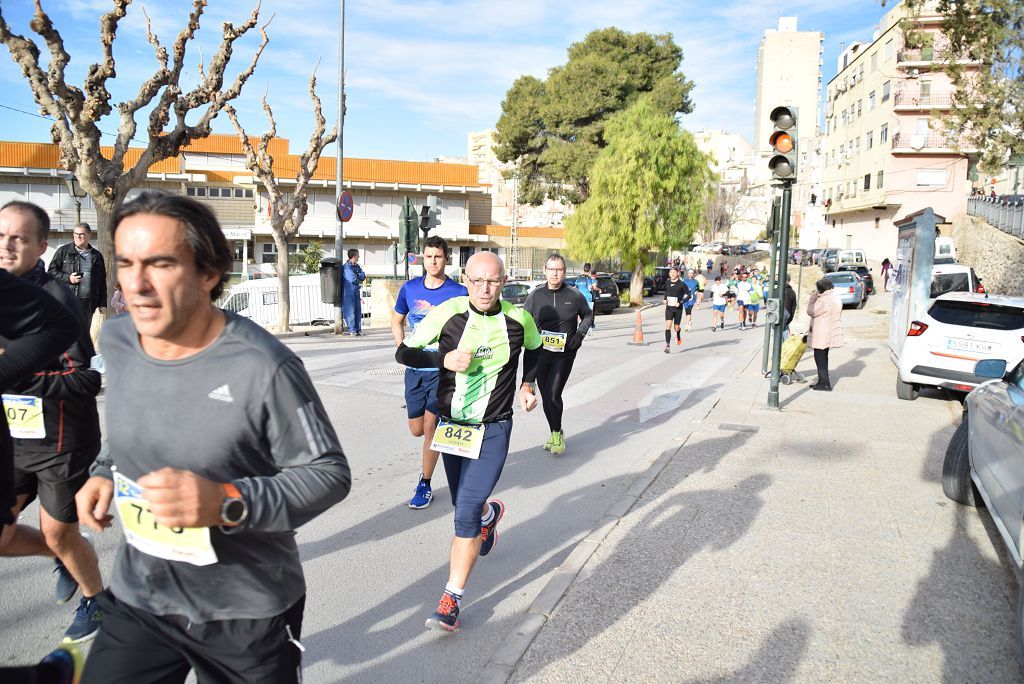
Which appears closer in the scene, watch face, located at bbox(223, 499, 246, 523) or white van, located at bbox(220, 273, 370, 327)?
watch face, located at bbox(223, 499, 246, 523)

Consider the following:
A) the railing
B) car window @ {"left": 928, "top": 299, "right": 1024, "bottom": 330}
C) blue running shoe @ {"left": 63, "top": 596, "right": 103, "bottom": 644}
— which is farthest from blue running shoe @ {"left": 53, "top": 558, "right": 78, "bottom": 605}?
the railing

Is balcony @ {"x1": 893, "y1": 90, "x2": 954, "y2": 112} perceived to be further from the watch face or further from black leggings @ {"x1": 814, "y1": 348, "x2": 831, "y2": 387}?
the watch face

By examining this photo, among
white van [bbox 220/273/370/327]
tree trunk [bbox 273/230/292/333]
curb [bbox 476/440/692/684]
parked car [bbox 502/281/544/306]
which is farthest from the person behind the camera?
parked car [bbox 502/281/544/306]

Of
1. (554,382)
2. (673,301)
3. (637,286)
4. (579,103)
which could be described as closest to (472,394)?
(554,382)

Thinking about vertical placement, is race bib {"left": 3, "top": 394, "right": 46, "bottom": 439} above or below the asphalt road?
above

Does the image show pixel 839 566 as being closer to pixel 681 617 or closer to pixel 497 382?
pixel 681 617

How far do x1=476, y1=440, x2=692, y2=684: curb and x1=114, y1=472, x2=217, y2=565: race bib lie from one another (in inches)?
72.4

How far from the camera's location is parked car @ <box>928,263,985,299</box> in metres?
22.5

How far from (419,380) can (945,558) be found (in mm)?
3745

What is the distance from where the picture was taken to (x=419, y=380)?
19.6 feet

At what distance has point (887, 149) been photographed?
54719 millimetres

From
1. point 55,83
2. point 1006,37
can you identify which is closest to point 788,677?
point 1006,37

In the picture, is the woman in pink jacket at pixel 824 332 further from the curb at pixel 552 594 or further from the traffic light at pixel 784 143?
the curb at pixel 552 594

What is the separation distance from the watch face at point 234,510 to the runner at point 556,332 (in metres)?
5.80
